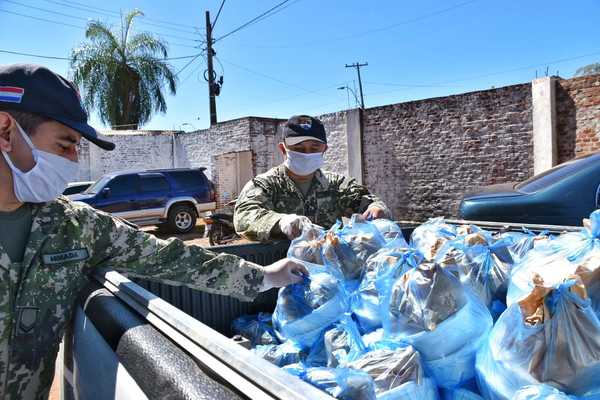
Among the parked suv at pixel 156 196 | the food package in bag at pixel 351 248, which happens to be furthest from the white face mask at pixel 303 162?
the parked suv at pixel 156 196

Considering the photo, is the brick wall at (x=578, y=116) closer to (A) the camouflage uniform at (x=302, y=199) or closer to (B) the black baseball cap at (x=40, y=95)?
(A) the camouflage uniform at (x=302, y=199)

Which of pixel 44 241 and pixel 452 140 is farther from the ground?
pixel 452 140

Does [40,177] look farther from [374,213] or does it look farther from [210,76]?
[210,76]

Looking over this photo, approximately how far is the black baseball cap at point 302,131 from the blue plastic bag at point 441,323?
159 centimetres

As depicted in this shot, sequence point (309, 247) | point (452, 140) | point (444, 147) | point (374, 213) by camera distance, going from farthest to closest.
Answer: point (444, 147) < point (452, 140) < point (374, 213) < point (309, 247)

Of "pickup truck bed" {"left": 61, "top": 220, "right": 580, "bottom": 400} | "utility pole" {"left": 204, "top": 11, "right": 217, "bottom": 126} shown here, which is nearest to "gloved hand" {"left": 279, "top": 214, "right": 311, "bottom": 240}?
"pickup truck bed" {"left": 61, "top": 220, "right": 580, "bottom": 400}

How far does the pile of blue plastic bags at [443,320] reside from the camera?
98 centimetres

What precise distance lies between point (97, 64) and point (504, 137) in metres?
19.8

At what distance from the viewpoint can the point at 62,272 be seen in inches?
56.6

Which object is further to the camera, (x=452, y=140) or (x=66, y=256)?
(x=452, y=140)

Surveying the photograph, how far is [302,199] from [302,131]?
1.38 ft

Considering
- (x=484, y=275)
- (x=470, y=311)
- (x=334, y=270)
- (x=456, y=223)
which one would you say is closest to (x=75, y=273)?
(x=334, y=270)

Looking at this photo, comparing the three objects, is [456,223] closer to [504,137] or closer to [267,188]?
[267,188]

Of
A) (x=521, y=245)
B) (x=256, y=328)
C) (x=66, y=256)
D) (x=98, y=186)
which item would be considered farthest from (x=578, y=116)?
(x=98, y=186)
